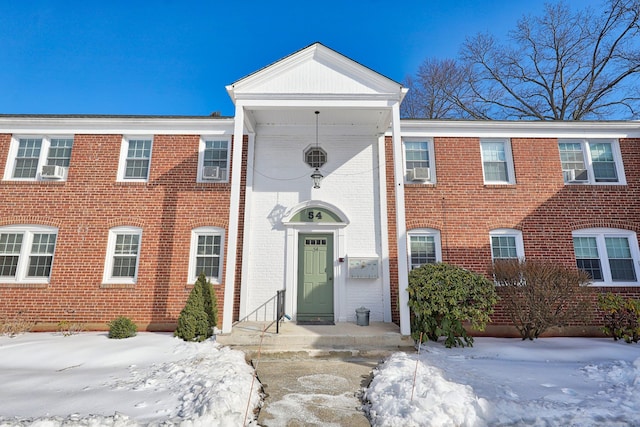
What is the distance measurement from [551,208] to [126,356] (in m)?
11.3

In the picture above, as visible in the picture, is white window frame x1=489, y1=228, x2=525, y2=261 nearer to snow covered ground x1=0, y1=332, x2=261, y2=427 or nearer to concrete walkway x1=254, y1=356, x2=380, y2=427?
concrete walkway x1=254, y1=356, x2=380, y2=427

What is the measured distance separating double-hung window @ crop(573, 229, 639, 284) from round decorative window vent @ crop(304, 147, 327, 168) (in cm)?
756

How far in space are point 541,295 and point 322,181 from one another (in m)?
6.20

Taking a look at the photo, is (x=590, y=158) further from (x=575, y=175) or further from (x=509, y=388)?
(x=509, y=388)

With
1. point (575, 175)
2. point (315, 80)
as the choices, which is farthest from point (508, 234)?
point (315, 80)

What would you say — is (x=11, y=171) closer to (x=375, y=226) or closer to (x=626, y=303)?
(x=375, y=226)

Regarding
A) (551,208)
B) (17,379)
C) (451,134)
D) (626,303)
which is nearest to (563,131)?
(551,208)

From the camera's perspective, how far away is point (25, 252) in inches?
347

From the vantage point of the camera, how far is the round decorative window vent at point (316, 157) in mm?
9505

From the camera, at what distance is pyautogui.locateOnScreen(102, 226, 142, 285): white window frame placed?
870 cm

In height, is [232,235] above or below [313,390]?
above

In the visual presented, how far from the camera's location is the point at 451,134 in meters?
9.51

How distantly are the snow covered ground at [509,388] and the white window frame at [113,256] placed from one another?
7194 millimetres

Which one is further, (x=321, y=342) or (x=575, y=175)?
(x=575, y=175)
